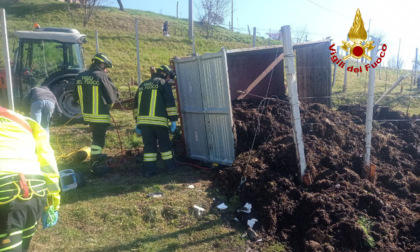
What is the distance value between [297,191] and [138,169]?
2.98 metres

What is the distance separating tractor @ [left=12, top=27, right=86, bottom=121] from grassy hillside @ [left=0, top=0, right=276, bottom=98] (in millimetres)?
3217

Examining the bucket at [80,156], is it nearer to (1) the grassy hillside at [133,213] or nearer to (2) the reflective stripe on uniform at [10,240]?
(1) the grassy hillside at [133,213]

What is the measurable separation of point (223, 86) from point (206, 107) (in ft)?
2.09

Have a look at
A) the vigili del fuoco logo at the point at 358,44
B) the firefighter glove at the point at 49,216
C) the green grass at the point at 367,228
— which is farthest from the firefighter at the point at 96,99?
the green grass at the point at 367,228

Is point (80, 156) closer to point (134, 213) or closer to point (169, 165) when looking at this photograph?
point (169, 165)

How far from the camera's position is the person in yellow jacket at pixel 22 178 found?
90.8 inches

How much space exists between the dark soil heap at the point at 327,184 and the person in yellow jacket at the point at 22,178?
255 centimetres

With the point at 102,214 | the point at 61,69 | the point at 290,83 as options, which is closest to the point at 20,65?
the point at 61,69

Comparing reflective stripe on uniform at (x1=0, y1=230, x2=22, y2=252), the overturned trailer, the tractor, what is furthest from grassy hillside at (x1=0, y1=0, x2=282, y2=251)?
the tractor

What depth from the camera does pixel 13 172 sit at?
234 centimetres

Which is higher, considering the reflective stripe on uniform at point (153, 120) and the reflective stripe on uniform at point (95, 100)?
the reflective stripe on uniform at point (95, 100)

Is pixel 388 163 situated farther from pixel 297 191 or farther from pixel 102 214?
pixel 102 214

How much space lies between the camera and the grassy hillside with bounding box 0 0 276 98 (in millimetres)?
17719

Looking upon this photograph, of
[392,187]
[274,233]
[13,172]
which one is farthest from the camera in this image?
[392,187]
